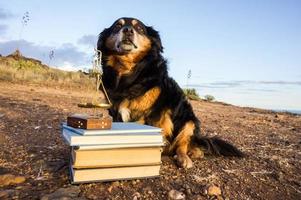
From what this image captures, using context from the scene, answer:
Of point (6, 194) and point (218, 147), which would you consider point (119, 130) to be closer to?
point (6, 194)

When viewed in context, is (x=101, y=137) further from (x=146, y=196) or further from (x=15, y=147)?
(x=15, y=147)

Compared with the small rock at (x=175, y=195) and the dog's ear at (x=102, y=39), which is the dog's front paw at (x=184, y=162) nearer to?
the small rock at (x=175, y=195)

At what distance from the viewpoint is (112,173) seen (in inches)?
112

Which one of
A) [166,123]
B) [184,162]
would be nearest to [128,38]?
[166,123]

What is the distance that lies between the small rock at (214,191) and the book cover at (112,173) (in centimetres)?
42

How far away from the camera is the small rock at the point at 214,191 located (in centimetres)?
298

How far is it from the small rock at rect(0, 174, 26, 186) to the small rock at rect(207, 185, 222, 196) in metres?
1.45

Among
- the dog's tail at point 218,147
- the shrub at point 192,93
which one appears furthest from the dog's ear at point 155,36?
the shrub at point 192,93

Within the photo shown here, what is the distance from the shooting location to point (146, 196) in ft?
9.27

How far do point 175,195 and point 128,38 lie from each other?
73.7 inches

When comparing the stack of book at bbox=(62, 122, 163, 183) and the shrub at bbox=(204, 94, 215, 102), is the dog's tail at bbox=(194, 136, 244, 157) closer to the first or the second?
the stack of book at bbox=(62, 122, 163, 183)

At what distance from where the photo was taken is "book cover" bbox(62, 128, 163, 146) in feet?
8.73

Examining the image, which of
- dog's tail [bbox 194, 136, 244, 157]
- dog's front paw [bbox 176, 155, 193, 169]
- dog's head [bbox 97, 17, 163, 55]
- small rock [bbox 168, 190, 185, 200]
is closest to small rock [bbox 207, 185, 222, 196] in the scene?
small rock [bbox 168, 190, 185, 200]

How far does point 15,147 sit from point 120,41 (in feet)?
5.17
